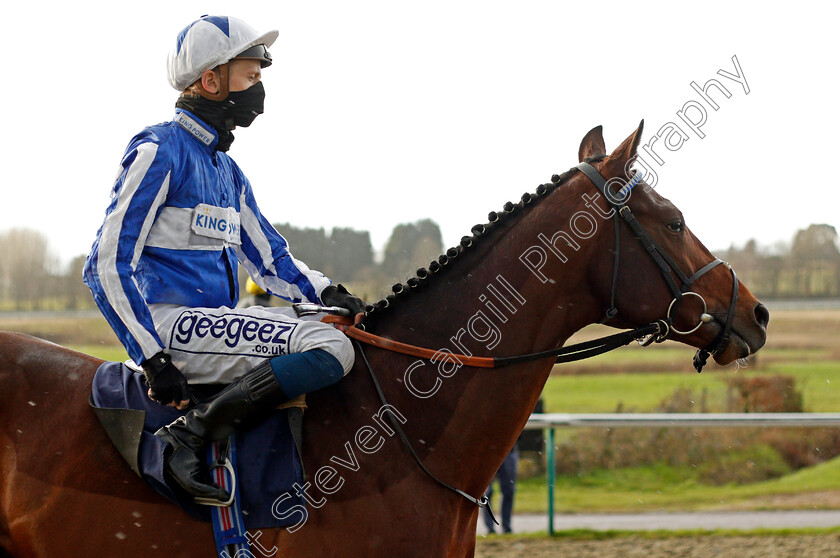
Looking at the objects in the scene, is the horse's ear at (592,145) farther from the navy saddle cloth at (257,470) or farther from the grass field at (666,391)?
the grass field at (666,391)

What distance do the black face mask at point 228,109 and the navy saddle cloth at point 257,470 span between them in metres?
1.03

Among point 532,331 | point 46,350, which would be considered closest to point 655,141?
point 532,331

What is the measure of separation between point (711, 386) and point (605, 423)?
19.8 ft

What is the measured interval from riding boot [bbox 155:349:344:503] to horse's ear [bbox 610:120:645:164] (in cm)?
124

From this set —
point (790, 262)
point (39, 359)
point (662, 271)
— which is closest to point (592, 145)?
point (662, 271)

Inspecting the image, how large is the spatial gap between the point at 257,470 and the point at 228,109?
1273mm

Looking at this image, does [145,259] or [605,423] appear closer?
[145,259]

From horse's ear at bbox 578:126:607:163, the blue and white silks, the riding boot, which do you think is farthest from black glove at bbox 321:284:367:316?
horse's ear at bbox 578:126:607:163

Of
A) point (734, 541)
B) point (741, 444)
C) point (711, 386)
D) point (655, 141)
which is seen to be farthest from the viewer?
point (711, 386)

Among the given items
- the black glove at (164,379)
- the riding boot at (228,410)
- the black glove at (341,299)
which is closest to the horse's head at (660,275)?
the black glove at (341,299)

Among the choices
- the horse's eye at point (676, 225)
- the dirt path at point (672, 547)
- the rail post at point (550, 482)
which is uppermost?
the horse's eye at point (676, 225)

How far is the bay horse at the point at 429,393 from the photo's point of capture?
2.41 m

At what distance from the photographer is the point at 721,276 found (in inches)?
107

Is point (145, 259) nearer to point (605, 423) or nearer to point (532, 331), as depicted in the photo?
point (532, 331)
